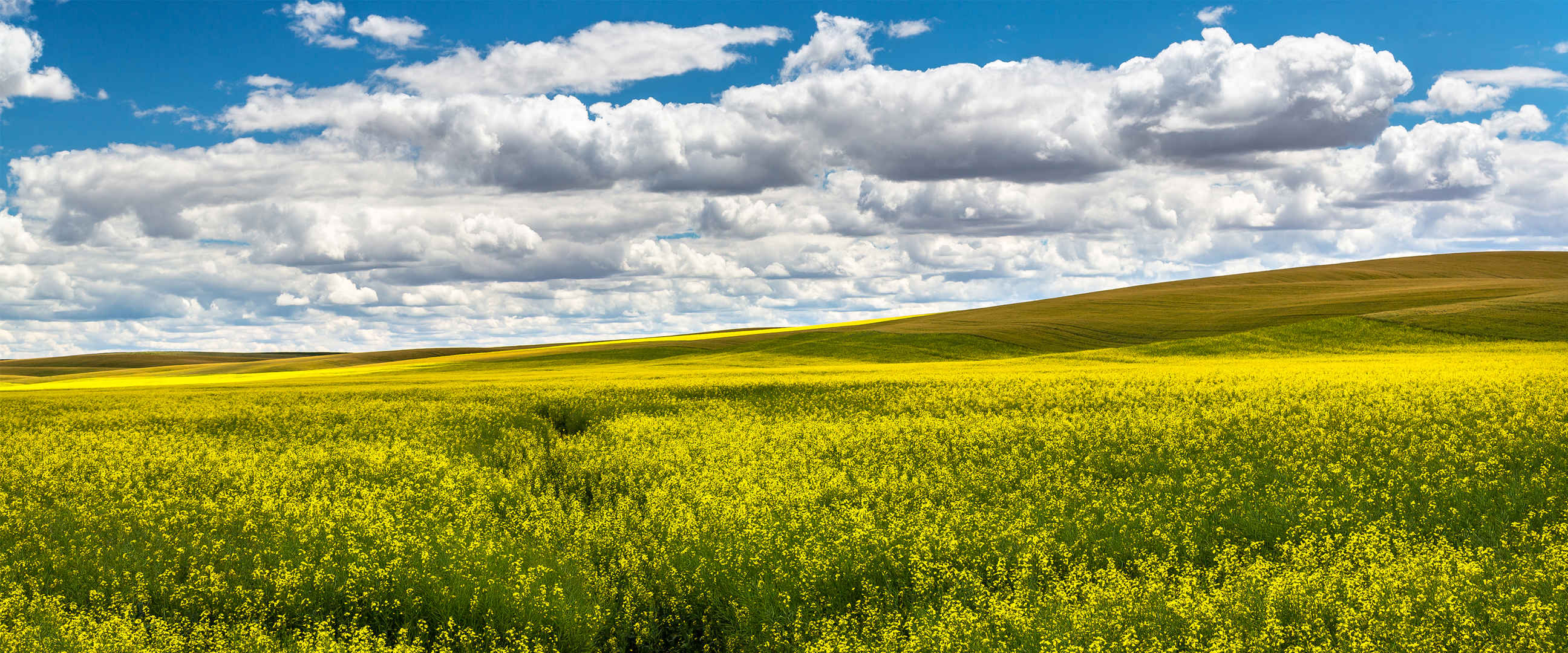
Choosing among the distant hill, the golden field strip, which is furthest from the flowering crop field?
the distant hill

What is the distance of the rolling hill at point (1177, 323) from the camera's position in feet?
168

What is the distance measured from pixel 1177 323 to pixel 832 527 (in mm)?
65174

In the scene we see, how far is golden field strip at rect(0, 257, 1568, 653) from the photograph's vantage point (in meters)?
8.73

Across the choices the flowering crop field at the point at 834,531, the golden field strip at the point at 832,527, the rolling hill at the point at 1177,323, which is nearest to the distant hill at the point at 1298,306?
the rolling hill at the point at 1177,323

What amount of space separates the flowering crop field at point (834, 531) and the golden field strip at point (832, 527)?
60 millimetres

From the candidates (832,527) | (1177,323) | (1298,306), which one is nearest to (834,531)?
(832,527)

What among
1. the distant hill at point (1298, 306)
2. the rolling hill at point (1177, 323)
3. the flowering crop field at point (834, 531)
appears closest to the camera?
the flowering crop field at point (834, 531)

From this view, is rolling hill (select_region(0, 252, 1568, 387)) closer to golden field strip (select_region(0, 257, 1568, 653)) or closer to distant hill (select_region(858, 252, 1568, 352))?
distant hill (select_region(858, 252, 1568, 352))

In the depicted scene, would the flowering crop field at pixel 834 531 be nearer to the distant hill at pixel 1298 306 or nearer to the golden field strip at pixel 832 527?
the golden field strip at pixel 832 527

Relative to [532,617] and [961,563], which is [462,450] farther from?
[961,563]

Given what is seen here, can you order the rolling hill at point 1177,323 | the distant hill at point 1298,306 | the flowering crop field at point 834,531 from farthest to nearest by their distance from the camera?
1. the distant hill at point 1298,306
2. the rolling hill at point 1177,323
3. the flowering crop field at point 834,531

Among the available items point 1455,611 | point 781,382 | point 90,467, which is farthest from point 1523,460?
point 90,467

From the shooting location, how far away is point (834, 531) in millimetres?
11836

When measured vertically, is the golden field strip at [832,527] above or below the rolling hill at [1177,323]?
below
